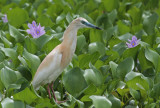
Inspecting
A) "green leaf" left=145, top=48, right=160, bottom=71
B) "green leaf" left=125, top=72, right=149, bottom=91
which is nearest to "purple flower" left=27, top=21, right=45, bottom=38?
"green leaf" left=145, top=48, right=160, bottom=71

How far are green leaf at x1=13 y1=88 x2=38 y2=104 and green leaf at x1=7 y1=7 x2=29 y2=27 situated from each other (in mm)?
2519

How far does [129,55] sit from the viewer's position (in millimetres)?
5293

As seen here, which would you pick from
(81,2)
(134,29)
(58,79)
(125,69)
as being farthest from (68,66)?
(81,2)

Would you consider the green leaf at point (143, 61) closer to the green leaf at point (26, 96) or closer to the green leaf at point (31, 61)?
the green leaf at point (31, 61)

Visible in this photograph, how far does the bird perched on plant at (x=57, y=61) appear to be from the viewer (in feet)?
15.0

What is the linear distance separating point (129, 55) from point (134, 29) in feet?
4.58

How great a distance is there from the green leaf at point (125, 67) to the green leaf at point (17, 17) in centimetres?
215

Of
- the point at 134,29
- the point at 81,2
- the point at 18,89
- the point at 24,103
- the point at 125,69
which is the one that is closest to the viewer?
the point at 24,103

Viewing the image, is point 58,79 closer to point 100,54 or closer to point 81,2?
point 100,54

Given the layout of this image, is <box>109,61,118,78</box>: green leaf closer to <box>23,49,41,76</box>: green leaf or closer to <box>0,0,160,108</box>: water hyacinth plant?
<box>0,0,160,108</box>: water hyacinth plant

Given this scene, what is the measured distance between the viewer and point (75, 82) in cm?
466

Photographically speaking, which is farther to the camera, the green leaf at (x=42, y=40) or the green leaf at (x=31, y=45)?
the green leaf at (x=42, y=40)

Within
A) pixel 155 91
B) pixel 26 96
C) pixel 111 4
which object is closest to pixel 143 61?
pixel 155 91

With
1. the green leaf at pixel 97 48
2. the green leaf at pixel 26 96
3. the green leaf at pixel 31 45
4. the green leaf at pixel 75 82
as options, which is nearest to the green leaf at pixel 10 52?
the green leaf at pixel 31 45
